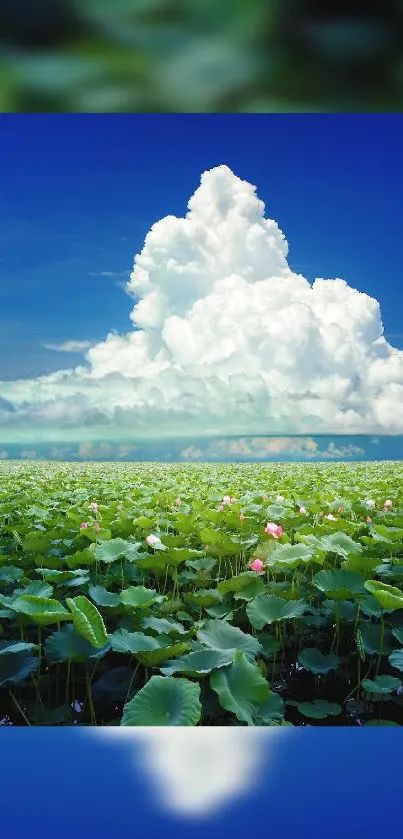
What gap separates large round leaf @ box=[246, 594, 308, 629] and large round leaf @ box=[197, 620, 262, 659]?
0.16m

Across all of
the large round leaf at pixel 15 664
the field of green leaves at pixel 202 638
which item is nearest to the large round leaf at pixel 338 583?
the field of green leaves at pixel 202 638

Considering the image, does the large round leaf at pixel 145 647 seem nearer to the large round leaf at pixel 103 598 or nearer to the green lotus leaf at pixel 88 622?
the green lotus leaf at pixel 88 622

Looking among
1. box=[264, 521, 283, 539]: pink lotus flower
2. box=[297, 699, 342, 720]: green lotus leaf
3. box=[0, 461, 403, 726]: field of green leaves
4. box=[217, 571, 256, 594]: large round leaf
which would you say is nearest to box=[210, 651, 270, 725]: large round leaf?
box=[0, 461, 403, 726]: field of green leaves

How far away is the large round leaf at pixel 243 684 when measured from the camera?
157 centimetres

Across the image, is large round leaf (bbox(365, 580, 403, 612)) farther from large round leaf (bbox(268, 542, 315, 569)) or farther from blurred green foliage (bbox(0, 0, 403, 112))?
blurred green foliage (bbox(0, 0, 403, 112))

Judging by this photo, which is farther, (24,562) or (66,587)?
(24,562)

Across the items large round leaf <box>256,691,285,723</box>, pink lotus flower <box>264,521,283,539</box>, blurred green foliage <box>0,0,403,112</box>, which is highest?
blurred green foliage <box>0,0,403,112</box>

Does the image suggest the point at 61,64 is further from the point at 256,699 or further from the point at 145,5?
the point at 256,699

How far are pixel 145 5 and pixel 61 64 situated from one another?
407 millimetres

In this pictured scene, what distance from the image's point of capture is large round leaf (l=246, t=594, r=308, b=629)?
2.01 metres

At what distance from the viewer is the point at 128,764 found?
1.31 metres

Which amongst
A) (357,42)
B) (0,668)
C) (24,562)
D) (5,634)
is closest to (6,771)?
(0,668)

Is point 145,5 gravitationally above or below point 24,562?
above

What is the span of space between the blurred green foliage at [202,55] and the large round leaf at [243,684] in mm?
1680
